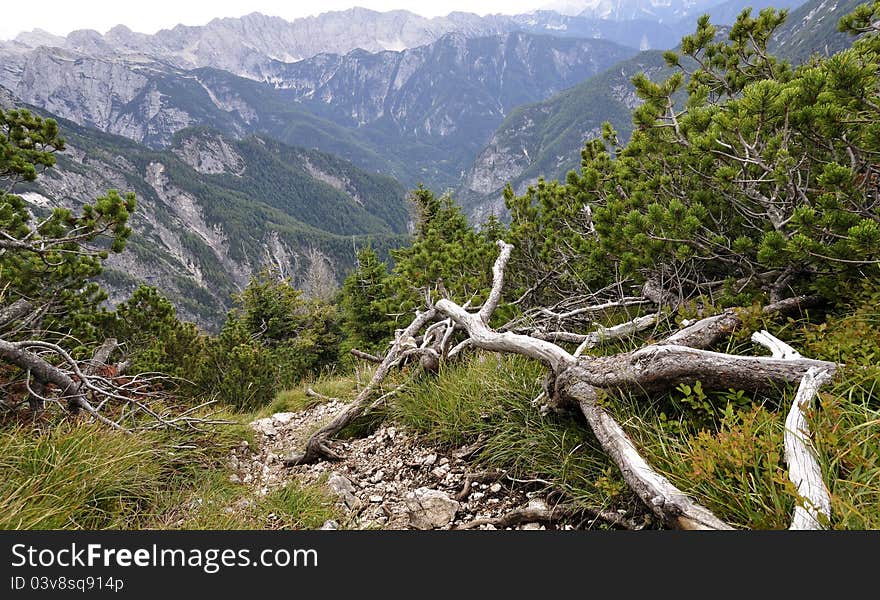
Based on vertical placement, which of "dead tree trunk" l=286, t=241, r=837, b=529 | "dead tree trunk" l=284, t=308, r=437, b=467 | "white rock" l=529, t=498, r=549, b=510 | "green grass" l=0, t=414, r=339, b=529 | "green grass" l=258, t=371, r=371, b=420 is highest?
"dead tree trunk" l=286, t=241, r=837, b=529

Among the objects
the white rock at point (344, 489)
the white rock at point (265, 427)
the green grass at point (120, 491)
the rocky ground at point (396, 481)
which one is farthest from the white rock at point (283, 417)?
the white rock at point (344, 489)

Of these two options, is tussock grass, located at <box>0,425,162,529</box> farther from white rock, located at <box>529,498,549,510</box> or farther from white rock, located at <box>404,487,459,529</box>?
white rock, located at <box>529,498,549,510</box>

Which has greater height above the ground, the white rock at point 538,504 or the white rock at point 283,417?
the white rock at point 538,504

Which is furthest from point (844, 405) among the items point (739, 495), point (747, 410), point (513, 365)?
point (513, 365)

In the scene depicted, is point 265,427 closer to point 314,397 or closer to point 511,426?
point 314,397

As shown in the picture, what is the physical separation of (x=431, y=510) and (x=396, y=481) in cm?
81

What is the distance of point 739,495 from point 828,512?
0.38 metres

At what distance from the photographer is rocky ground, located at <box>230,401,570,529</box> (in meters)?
3.15

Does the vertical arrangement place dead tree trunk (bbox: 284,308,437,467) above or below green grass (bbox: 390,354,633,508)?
below

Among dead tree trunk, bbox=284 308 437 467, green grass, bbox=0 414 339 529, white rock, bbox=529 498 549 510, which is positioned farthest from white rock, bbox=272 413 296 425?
white rock, bbox=529 498 549 510

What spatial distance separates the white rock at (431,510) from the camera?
3.10 m

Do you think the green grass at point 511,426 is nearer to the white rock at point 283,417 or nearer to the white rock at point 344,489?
the white rock at point 344,489

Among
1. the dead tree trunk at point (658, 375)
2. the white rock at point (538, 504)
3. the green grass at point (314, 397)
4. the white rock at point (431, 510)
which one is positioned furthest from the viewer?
the green grass at point (314, 397)

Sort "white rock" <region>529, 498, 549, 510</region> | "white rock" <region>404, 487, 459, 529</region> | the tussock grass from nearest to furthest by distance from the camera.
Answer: the tussock grass
"white rock" <region>529, 498, 549, 510</region>
"white rock" <region>404, 487, 459, 529</region>
